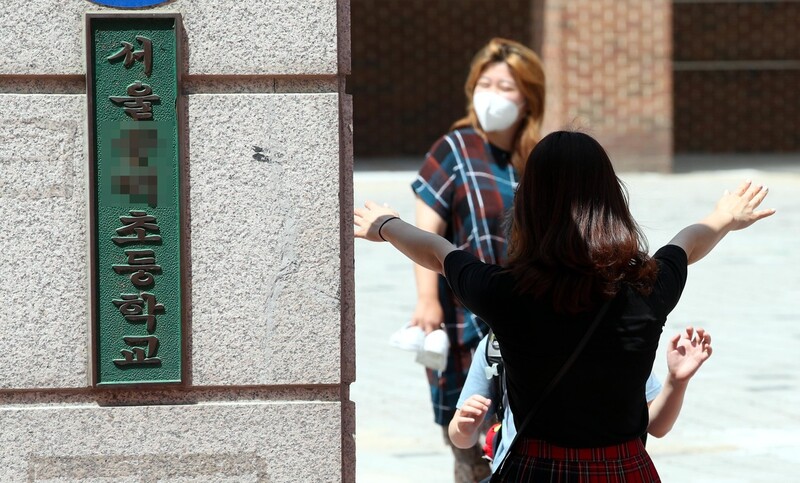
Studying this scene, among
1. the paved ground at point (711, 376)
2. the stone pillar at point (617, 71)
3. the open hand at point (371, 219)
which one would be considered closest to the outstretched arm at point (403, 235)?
the open hand at point (371, 219)

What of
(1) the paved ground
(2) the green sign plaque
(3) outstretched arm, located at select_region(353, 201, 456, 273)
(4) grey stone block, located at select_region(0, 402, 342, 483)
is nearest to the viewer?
(3) outstretched arm, located at select_region(353, 201, 456, 273)

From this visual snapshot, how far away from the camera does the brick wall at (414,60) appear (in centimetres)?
2477

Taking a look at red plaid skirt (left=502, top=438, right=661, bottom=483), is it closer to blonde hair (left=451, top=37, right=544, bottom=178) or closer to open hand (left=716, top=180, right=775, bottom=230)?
open hand (left=716, top=180, right=775, bottom=230)

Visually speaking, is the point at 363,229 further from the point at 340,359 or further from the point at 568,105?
the point at 568,105

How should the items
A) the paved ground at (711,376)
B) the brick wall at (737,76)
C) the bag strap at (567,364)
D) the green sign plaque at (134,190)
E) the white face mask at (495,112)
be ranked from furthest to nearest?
the brick wall at (737,76) < the paved ground at (711,376) < the white face mask at (495,112) < the green sign plaque at (134,190) < the bag strap at (567,364)

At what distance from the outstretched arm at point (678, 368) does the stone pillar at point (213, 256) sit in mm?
904

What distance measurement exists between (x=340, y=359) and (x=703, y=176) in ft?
58.4

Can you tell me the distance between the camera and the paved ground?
19.1 ft

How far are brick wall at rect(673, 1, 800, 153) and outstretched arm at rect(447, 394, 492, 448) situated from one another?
946 inches

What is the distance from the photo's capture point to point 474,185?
15.2 feet

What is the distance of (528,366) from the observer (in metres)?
2.81

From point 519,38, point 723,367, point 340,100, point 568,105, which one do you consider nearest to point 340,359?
point 340,100

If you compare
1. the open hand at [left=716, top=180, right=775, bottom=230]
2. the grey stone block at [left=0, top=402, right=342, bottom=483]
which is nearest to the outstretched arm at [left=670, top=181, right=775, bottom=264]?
the open hand at [left=716, top=180, right=775, bottom=230]

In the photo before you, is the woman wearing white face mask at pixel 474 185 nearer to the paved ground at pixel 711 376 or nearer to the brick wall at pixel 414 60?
the paved ground at pixel 711 376
